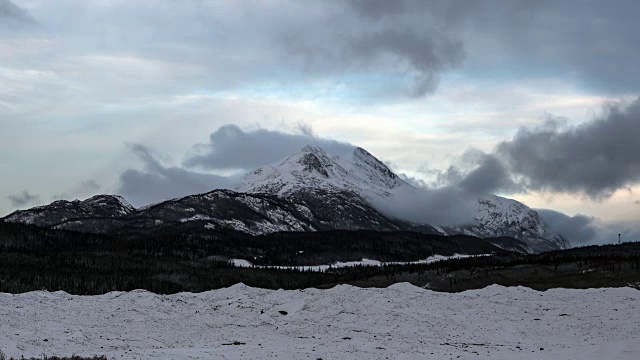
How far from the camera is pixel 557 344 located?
206 feet

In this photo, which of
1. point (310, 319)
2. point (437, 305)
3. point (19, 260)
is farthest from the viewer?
point (19, 260)

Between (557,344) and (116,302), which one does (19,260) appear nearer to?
(116,302)

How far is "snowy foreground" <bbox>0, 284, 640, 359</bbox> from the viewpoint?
188 ft

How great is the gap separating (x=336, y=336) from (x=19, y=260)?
13245 cm

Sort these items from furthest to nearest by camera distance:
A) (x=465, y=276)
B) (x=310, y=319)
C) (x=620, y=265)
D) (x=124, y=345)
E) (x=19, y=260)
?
(x=19, y=260) < (x=465, y=276) < (x=620, y=265) < (x=310, y=319) < (x=124, y=345)

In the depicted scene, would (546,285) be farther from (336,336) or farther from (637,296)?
(336,336)

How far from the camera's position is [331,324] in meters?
75.8

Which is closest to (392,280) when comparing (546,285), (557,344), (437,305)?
(546,285)

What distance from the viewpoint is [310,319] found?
78375 millimetres

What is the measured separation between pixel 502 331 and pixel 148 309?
36.0 metres

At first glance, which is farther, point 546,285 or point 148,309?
point 546,285

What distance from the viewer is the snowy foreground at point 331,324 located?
5725cm

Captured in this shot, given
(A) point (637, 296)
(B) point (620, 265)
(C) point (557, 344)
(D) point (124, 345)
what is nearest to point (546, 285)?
(B) point (620, 265)

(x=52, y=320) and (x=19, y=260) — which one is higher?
(x=19, y=260)
